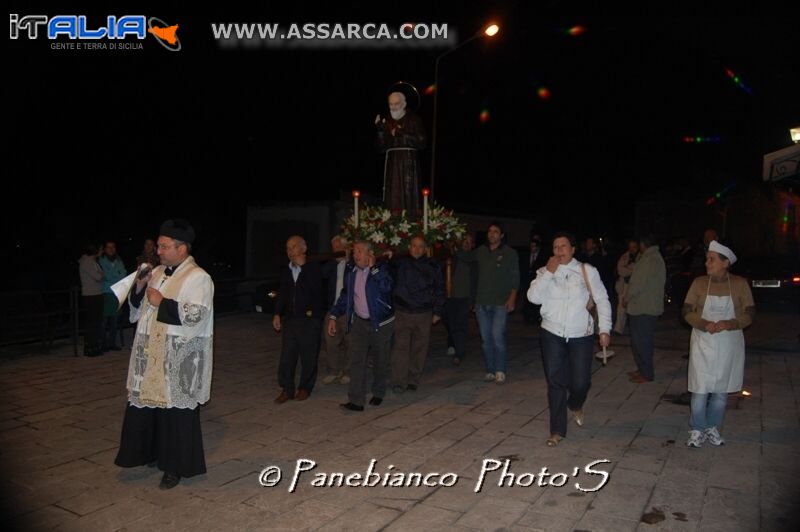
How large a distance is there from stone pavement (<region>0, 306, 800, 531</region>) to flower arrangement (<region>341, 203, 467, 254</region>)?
72.8 inches

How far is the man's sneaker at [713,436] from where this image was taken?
17.9 feet

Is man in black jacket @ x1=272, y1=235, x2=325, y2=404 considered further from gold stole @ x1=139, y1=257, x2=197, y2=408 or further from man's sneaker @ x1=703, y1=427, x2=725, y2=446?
man's sneaker @ x1=703, y1=427, x2=725, y2=446

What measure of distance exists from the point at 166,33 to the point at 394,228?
1188 centimetres

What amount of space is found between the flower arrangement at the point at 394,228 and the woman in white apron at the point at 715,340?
3367 mm

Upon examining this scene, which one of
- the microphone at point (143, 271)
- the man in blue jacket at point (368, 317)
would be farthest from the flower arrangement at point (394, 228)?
the microphone at point (143, 271)

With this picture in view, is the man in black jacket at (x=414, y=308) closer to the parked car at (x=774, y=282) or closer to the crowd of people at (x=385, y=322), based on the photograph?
the crowd of people at (x=385, y=322)

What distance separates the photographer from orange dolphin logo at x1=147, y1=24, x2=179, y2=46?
1585 cm

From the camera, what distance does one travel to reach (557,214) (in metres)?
44.0

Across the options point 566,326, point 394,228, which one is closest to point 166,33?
point 394,228

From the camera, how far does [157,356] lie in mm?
4613

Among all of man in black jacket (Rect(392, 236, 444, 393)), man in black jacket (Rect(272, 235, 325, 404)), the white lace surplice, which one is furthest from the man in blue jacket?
the white lace surplice

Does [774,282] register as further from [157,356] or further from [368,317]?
[157,356]

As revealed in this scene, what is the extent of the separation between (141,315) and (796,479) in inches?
199

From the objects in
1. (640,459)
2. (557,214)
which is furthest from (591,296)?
(557,214)
